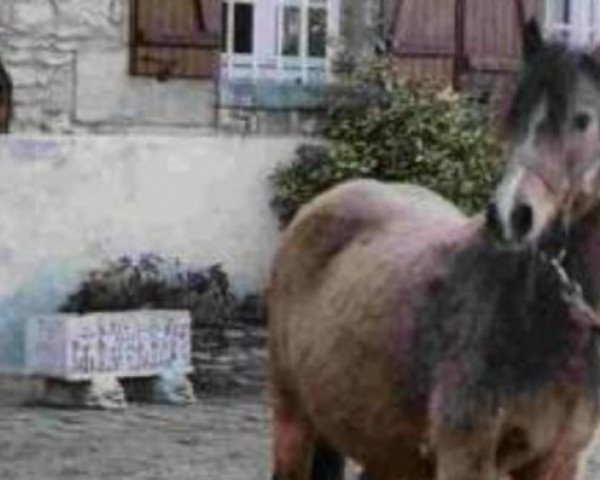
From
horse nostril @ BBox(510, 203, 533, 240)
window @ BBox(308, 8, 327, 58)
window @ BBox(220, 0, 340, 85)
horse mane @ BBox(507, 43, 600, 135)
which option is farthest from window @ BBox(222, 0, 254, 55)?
horse nostril @ BBox(510, 203, 533, 240)

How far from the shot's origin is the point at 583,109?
19.4ft

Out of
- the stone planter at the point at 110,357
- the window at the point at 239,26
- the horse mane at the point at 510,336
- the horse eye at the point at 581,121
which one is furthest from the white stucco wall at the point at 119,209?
the horse eye at the point at 581,121

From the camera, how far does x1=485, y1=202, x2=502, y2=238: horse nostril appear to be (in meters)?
5.66

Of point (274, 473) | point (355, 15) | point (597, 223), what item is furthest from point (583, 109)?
point (355, 15)

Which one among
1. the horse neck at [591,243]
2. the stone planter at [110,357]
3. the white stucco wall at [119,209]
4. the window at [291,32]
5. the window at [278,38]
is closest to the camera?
the horse neck at [591,243]

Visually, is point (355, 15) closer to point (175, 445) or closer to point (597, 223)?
point (175, 445)

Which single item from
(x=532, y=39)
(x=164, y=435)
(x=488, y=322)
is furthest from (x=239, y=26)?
(x=532, y=39)

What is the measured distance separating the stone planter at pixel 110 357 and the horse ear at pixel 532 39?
315 inches

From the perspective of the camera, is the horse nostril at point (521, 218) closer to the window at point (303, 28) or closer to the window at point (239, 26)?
the window at point (239, 26)

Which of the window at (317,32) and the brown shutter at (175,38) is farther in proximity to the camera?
the window at (317,32)

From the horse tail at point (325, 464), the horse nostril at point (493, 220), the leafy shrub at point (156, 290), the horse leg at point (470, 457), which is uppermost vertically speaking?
the horse nostril at point (493, 220)

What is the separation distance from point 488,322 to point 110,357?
7.90 meters

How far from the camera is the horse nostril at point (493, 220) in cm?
566

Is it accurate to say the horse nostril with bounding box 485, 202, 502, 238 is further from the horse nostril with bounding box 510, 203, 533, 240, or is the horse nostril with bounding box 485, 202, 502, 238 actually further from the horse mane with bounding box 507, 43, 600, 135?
the horse mane with bounding box 507, 43, 600, 135
